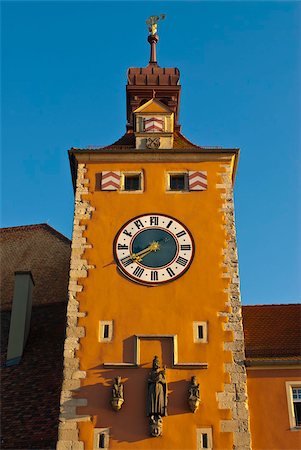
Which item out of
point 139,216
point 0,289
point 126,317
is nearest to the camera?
point 126,317

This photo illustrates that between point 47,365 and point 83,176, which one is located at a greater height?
point 83,176

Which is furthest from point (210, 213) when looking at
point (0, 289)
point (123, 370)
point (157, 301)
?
point (0, 289)

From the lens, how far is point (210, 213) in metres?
Result: 17.8

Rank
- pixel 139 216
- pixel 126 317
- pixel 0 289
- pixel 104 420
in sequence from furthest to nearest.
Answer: pixel 0 289, pixel 139 216, pixel 126 317, pixel 104 420

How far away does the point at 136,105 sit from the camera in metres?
21.8

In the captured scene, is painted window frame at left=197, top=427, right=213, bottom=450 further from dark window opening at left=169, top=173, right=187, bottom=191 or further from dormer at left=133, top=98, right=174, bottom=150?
dormer at left=133, top=98, right=174, bottom=150

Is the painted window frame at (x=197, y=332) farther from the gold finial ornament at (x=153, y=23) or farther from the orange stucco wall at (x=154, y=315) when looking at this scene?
the gold finial ornament at (x=153, y=23)

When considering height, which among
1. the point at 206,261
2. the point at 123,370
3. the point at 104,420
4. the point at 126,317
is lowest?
the point at 104,420

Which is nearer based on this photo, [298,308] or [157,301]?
[157,301]

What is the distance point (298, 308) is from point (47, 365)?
5.63 metres

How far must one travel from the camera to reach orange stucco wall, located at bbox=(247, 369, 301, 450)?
598 inches

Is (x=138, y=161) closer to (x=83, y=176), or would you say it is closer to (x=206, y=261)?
(x=83, y=176)

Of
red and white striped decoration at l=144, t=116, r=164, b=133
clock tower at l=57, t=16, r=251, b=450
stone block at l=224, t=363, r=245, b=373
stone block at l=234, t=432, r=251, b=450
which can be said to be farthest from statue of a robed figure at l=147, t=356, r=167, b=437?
red and white striped decoration at l=144, t=116, r=164, b=133

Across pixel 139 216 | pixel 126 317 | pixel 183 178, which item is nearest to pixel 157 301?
pixel 126 317
